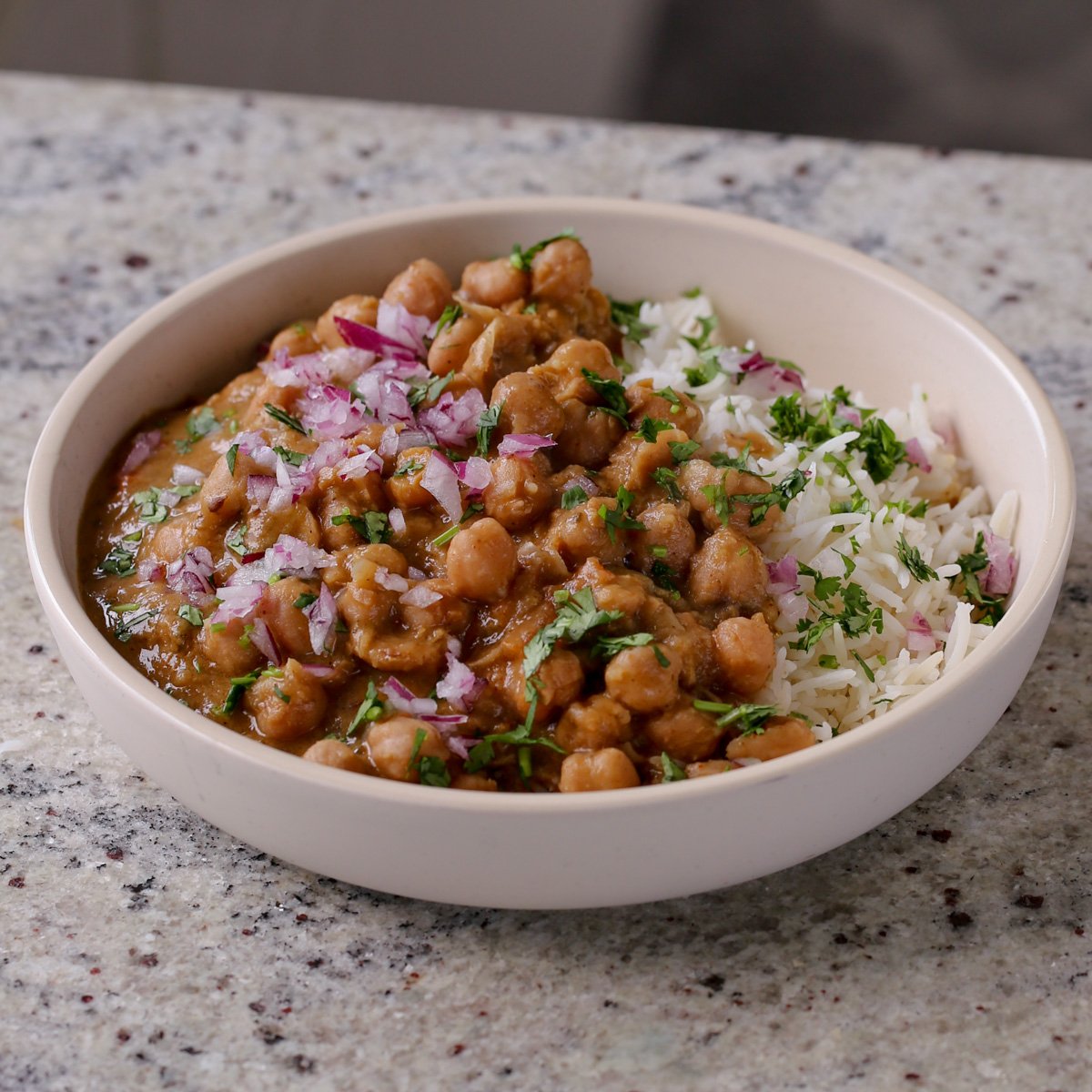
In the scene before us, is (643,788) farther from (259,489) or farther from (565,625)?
(259,489)

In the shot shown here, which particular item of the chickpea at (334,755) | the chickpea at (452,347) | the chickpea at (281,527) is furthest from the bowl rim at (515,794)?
the chickpea at (452,347)

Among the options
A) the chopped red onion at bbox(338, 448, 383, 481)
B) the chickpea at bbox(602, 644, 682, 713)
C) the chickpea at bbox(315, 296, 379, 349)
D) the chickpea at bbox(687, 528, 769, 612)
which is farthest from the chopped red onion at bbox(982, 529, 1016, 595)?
the chickpea at bbox(315, 296, 379, 349)

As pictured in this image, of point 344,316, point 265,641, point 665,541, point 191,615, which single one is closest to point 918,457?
point 665,541

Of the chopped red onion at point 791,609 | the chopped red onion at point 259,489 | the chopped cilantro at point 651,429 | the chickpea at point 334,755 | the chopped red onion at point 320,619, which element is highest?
the chopped cilantro at point 651,429

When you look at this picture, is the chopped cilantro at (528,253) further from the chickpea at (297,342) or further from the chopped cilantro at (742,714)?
the chopped cilantro at (742,714)

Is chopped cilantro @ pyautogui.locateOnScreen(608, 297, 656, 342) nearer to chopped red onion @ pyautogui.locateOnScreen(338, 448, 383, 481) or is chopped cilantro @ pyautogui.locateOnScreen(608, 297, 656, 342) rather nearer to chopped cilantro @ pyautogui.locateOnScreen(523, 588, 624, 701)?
chopped red onion @ pyautogui.locateOnScreen(338, 448, 383, 481)

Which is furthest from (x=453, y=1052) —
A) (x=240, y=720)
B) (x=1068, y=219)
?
(x=1068, y=219)
